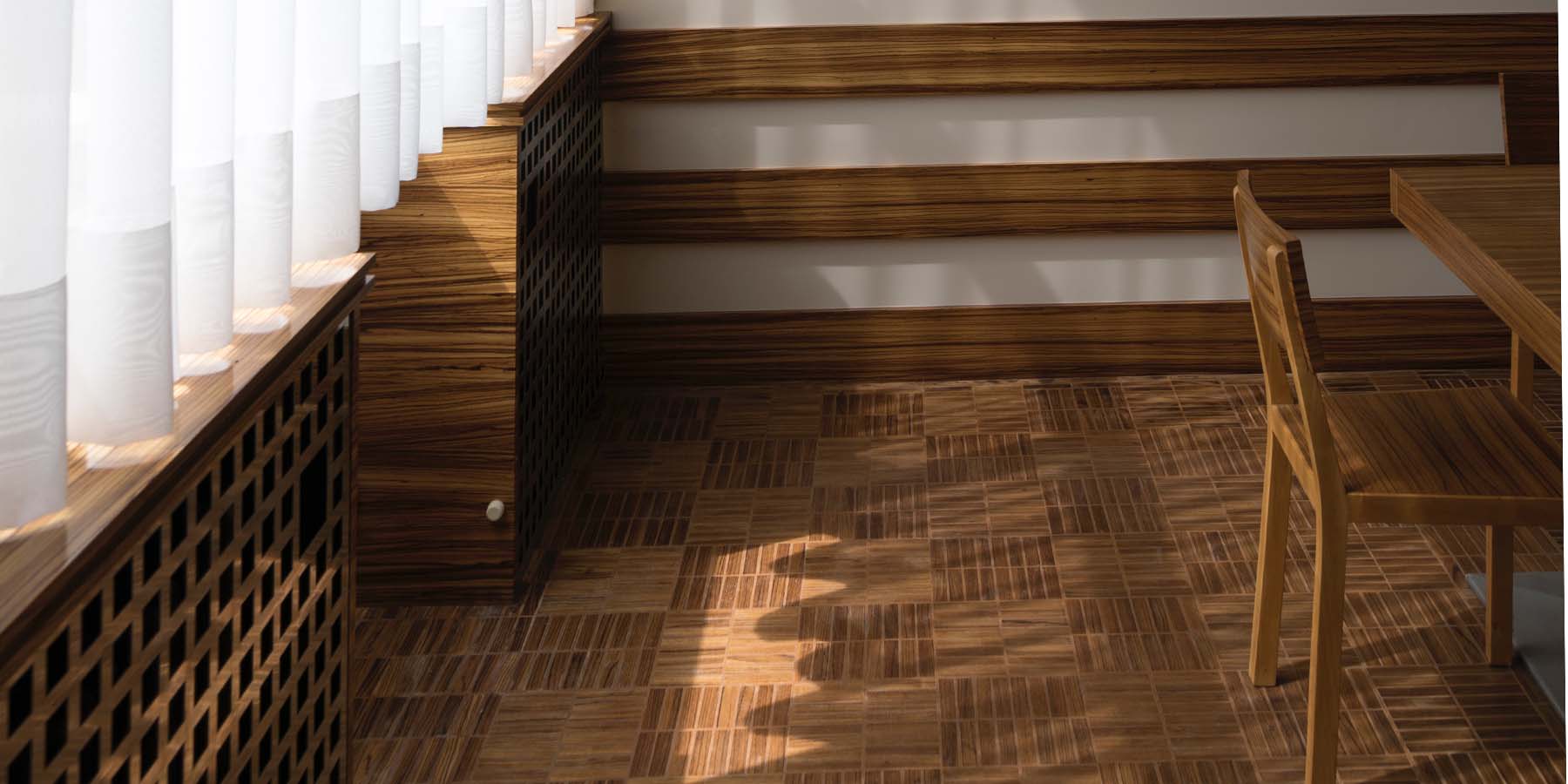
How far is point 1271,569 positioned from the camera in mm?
2539

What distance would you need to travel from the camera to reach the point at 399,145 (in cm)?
233

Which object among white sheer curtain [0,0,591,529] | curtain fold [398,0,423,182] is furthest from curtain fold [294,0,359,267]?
curtain fold [398,0,423,182]

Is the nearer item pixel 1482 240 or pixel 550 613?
pixel 1482 240

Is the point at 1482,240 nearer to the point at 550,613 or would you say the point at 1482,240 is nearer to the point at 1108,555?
the point at 1108,555

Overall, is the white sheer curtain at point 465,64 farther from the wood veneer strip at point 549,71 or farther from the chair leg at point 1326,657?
the chair leg at point 1326,657

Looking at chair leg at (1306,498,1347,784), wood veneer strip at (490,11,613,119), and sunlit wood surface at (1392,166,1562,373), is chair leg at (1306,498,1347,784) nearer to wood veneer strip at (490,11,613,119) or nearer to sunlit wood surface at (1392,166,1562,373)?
sunlit wood surface at (1392,166,1562,373)

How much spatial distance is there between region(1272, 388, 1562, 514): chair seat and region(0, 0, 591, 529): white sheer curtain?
50.5 inches

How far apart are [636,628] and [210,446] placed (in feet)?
4.81

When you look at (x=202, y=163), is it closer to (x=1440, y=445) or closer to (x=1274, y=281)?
(x=1274, y=281)

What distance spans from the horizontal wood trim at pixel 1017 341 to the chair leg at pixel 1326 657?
6.56 ft

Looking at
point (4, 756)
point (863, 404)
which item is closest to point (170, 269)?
point (4, 756)

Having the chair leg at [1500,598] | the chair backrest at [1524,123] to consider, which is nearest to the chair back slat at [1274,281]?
the chair leg at [1500,598]

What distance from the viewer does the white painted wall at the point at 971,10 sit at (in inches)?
157

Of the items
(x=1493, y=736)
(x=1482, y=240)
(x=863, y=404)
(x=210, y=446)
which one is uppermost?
(x=1482, y=240)
